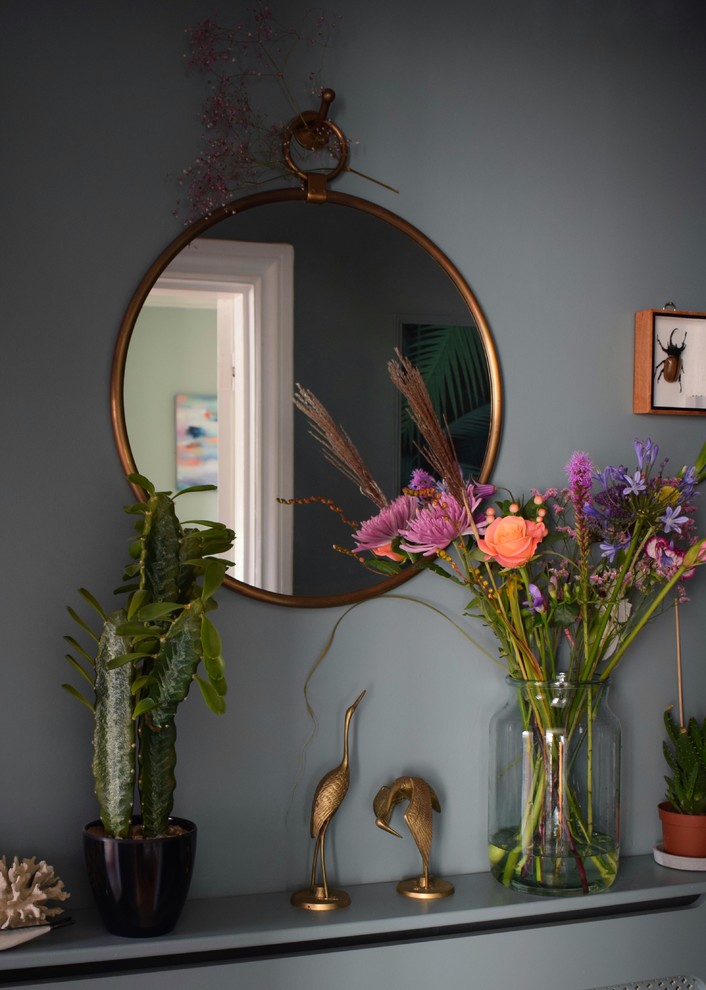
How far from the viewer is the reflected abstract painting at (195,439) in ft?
5.54

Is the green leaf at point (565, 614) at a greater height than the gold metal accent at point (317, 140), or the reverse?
the gold metal accent at point (317, 140)

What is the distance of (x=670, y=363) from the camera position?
2.01 metres

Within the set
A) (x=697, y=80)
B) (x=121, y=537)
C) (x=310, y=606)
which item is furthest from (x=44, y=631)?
(x=697, y=80)

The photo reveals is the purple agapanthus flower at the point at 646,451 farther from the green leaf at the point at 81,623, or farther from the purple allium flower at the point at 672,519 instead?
the green leaf at the point at 81,623

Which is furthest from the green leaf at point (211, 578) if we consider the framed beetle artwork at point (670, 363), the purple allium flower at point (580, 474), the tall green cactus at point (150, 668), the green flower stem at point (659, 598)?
the framed beetle artwork at point (670, 363)

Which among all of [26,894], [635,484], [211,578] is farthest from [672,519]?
[26,894]

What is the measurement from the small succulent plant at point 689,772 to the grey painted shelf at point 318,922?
12 centimetres

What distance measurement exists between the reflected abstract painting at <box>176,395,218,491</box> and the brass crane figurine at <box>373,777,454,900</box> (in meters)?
0.60

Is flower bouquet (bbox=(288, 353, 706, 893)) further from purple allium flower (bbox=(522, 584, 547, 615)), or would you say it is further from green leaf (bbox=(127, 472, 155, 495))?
green leaf (bbox=(127, 472, 155, 495))

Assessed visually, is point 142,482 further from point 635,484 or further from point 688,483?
point 688,483

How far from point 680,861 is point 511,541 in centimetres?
72

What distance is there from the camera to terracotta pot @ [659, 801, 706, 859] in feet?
6.20

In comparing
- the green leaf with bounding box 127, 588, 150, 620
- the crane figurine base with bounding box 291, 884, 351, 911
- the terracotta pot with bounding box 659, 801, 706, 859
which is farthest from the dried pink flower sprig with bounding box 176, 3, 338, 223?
the terracotta pot with bounding box 659, 801, 706, 859

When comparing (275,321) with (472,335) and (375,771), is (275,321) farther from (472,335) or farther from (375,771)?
(375,771)
